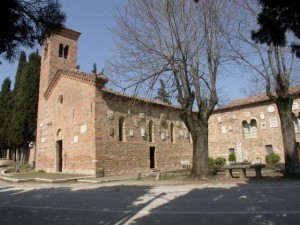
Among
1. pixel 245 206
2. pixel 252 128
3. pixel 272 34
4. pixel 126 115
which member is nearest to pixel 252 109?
pixel 252 128

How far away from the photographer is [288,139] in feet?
48.1

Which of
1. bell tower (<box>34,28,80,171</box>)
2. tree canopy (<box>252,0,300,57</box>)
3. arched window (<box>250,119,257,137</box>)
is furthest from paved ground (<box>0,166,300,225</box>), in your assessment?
arched window (<box>250,119,257,137</box>)

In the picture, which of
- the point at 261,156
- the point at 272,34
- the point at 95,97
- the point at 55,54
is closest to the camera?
the point at 272,34

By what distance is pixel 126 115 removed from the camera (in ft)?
76.7

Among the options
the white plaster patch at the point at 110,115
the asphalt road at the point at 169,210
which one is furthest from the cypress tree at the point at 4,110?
the asphalt road at the point at 169,210

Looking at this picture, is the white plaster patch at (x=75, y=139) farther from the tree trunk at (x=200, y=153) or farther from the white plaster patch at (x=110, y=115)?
the tree trunk at (x=200, y=153)

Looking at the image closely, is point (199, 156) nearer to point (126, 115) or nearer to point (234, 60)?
point (234, 60)

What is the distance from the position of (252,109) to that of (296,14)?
28.2 metres

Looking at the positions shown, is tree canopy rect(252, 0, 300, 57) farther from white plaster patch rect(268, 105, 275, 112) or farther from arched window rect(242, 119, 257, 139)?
arched window rect(242, 119, 257, 139)

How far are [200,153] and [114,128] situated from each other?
8337mm

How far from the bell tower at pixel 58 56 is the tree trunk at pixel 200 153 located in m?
17.2

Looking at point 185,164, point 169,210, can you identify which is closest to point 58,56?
point 185,164

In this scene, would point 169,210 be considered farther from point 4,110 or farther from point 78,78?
point 4,110

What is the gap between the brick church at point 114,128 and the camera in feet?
69.7
